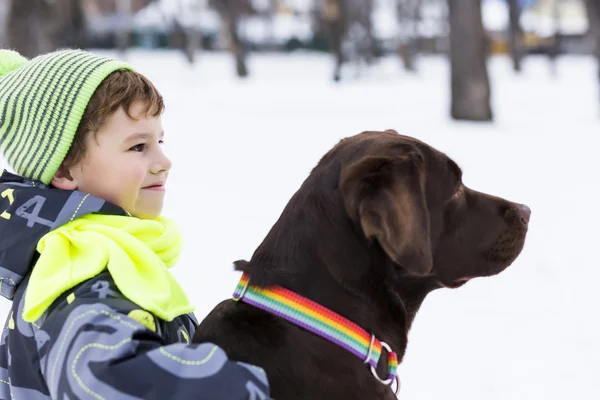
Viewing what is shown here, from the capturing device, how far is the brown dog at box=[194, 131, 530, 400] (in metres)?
2.13

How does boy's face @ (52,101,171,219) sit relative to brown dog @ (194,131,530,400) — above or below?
above

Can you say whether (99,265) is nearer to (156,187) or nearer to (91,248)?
(91,248)

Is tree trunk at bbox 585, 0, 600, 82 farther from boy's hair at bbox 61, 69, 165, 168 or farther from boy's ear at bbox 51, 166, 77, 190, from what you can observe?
boy's ear at bbox 51, 166, 77, 190

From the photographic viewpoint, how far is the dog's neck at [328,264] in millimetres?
2234

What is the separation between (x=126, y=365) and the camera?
187 cm

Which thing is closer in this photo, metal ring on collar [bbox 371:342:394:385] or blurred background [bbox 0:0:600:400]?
metal ring on collar [bbox 371:342:394:385]

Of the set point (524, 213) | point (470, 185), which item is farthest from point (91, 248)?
point (470, 185)

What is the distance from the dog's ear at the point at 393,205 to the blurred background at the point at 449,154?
6.37 ft

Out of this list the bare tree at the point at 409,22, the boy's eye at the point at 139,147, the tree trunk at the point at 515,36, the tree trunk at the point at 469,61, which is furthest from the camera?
the bare tree at the point at 409,22

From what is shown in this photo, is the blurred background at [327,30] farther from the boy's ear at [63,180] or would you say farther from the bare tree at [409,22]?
the boy's ear at [63,180]

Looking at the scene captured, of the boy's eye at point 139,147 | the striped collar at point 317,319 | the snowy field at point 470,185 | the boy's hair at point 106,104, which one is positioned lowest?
the snowy field at point 470,185

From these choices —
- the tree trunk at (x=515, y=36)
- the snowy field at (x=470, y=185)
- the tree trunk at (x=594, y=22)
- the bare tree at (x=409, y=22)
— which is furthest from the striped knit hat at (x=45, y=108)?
the bare tree at (x=409, y=22)

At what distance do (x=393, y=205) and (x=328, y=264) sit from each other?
27 cm

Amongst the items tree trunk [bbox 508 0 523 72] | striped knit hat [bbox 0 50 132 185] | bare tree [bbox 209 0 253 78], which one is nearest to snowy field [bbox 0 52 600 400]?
striped knit hat [bbox 0 50 132 185]
